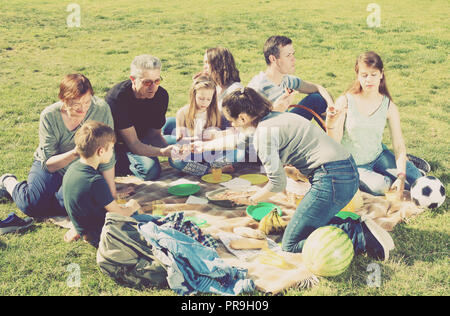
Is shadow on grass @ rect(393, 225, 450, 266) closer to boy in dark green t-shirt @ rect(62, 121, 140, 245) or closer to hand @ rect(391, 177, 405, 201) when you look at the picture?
hand @ rect(391, 177, 405, 201)

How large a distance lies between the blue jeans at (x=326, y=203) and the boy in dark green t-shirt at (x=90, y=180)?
1718 millimetres

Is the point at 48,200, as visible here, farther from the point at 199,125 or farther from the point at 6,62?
the point at 6,62

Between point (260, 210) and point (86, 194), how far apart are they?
6.45ft

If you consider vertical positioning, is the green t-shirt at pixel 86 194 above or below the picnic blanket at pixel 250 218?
above

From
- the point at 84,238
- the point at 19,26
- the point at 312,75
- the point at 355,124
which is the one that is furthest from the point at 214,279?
the point at 19,26

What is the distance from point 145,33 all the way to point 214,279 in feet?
48.9

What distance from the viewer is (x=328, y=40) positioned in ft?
49.7

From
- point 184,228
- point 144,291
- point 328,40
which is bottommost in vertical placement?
point 144,291

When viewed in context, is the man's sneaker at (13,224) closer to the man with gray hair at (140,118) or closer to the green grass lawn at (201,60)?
the green grass lawn at (201,60)

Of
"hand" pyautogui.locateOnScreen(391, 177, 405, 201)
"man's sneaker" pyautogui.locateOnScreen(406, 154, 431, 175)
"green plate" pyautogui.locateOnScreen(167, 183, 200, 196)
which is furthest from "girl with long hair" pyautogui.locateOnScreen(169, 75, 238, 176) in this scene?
"man's sneaker" pyautogui.locateOnScreen(406, 154, 431, 175)

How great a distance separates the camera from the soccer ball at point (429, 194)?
5.05 metres

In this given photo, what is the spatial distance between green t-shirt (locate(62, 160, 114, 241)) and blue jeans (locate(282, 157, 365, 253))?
Answer: 1.82 metres

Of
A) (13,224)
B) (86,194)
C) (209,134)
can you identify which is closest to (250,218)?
(209,134)

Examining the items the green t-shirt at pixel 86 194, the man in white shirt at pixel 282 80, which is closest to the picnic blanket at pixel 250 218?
the green t-shirt at pixel 86 194
